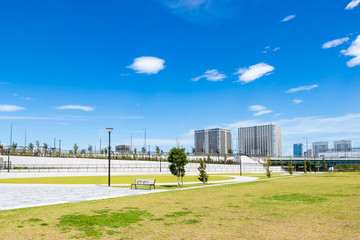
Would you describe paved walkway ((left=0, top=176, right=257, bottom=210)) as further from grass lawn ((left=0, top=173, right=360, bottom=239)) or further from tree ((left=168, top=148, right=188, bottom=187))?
tree ((left=168, top=148, right=188, bottom=187))

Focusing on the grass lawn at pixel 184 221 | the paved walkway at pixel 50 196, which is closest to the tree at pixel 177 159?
the paved walkway at pixel 50 196

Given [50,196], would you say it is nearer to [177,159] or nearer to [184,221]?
[177,159]

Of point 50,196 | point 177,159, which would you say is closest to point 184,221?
point 50,196

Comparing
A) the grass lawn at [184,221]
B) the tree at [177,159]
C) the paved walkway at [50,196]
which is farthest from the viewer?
the tree at [177,159]

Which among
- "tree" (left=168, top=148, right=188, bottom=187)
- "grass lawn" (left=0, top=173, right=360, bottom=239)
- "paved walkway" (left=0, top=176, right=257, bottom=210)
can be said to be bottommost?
"paved walkway" (left=0, top=176, right=257, bottom=210)

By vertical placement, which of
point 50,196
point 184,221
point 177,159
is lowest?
point 50,196

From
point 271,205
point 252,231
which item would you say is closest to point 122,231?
point 252,231

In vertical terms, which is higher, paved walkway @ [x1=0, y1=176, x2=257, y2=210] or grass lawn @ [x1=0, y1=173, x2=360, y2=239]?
grass lawn @ [x1=0, y1=173, x2=360, y2=239]

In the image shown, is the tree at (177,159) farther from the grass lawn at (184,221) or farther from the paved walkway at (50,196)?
the grass lawn at (184,221)

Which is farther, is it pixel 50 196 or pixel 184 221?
pixel 50 196

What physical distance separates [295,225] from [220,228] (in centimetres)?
241

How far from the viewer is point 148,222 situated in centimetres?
964

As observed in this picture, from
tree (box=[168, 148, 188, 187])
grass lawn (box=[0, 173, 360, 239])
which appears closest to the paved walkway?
grass lawn (box=[0, 173, 360, 239])

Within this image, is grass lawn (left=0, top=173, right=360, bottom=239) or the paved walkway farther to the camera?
the paved walkway
